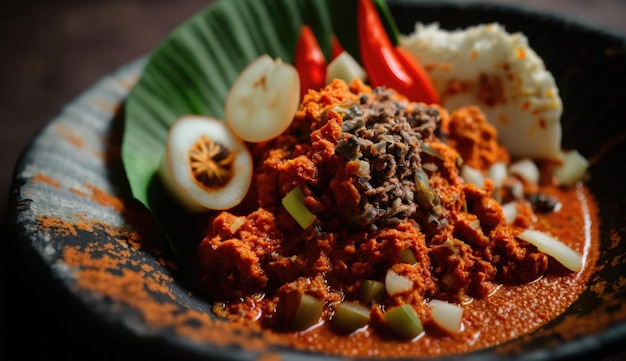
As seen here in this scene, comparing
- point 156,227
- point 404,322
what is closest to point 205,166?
point 156,227

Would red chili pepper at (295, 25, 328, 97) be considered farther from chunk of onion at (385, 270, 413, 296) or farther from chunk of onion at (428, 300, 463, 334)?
chunk of onion at (428, 300, 463, 334)

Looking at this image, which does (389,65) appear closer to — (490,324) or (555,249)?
(555,249)

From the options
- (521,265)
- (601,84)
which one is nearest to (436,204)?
(521,265)

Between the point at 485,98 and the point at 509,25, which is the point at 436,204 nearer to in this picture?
the point at 485,98

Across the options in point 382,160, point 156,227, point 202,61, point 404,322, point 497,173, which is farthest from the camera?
point 202,61

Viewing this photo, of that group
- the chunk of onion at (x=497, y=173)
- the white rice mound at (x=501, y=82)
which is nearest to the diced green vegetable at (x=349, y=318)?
the chunk of onion at (x=497, y=173)

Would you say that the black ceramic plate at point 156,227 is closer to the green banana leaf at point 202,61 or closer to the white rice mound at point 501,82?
the green banana leaf at point 202,61
